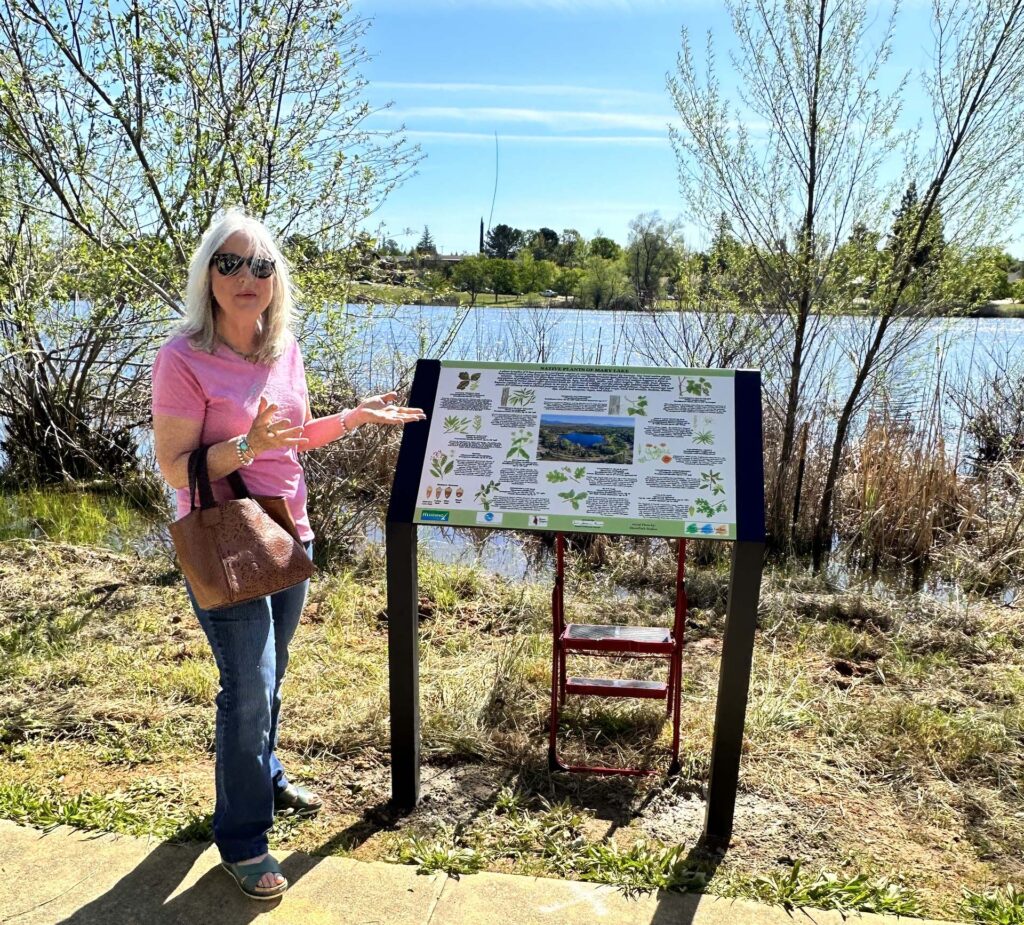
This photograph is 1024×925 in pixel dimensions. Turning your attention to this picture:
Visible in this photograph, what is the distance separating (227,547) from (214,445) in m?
0.28

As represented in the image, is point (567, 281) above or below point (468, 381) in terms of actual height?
above

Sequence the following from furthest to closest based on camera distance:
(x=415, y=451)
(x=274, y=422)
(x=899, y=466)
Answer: (x=899, y=466), (x=415, y=451), (x=274, y=422)

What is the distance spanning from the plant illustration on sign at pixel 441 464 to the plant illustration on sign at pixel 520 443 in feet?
0.64

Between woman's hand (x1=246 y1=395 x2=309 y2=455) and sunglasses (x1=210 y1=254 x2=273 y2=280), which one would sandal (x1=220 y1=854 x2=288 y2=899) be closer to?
woman's hand (x1=246 y1=395 x2=309 y2=455)

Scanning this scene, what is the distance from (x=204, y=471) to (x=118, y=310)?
6176mm

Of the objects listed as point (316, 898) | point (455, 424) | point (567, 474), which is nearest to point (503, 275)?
point (455, 424)

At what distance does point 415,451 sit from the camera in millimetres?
3074

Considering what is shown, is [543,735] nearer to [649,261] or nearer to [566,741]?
[566,741]

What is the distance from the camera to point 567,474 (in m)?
2.97

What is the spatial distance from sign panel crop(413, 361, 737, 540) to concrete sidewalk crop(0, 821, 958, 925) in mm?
1091

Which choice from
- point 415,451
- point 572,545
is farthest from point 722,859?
point 572,545

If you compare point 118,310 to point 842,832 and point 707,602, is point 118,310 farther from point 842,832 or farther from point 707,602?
point 842,832

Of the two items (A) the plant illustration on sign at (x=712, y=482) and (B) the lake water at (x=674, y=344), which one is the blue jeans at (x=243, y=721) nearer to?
(A) the plant illustration on sign at (x=712, y=482)

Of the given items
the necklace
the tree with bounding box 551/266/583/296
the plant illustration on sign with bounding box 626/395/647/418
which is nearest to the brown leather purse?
the necklace
